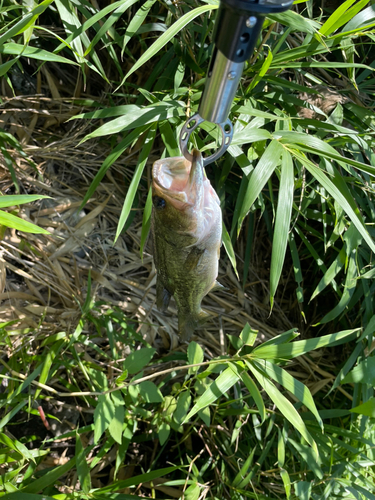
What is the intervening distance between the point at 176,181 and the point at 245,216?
21.8 inches

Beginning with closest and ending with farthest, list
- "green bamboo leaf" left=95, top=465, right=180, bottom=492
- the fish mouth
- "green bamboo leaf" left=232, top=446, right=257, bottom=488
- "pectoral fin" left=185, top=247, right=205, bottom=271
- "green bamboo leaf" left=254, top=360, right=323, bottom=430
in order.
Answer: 1. the fish mouth
2. "pectoral fin" left=185, top=247, right=205, bottom=271
3. "green bamboo leaf" left=254, top=360, right=323, bottom=430
4. "green bamboo leaf" left=95, top=465, right=180, bottom=492
5. "green bamboo leaf" left=232, top=446, right=257, bottom=488

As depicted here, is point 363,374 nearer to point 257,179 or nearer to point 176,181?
point 257,179

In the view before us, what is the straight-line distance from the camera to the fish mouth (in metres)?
0.70

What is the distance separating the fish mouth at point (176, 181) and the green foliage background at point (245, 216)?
0.79ft

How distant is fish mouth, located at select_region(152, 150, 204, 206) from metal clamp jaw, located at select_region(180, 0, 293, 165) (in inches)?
5.4

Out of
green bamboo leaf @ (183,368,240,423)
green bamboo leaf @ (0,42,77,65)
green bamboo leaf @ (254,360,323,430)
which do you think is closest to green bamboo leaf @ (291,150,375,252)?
green bamboo leaf @ (254,360,323,430)

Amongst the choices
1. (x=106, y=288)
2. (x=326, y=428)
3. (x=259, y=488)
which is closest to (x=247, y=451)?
(x=259, y=488)

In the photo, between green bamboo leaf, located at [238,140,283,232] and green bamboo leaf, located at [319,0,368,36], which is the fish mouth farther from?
green bamboo leaf, located at [319,0,368,36]

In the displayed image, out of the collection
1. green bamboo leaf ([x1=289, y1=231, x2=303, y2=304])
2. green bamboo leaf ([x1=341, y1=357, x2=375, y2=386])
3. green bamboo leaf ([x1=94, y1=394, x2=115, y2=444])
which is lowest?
green bamboo leaf ([x1=94, y1=394, x2=115, y2=444])

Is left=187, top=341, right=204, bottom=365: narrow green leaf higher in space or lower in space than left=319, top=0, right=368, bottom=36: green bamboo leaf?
lower

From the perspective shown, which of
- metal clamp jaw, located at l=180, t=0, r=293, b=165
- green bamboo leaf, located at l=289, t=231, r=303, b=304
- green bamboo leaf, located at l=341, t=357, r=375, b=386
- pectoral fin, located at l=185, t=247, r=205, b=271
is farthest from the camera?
green bamboo leaf, located at l=289, t=231, r=303, b=304

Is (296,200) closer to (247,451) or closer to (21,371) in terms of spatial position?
(247,451)

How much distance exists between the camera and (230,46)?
497 mm

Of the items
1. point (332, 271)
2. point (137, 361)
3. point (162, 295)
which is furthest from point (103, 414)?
point (332, 271)
